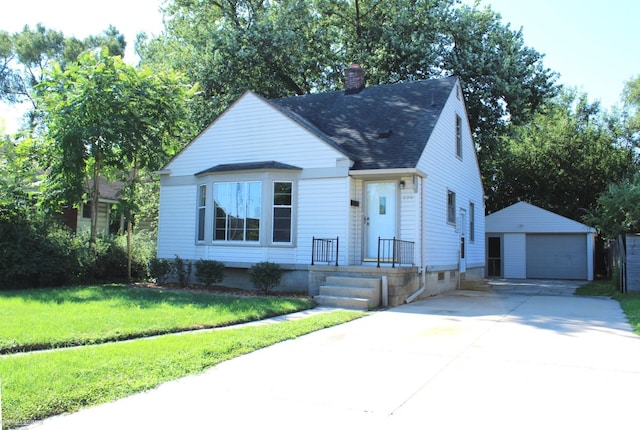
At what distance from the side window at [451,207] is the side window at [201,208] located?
7397 mm

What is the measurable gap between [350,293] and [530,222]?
Result: 1435 cm

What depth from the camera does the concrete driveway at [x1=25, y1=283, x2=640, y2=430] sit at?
4.07m

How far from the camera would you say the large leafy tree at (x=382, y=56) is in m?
22.1

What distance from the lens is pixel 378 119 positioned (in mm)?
15492

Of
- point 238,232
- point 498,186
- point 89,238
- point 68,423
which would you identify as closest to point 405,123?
point 238,232

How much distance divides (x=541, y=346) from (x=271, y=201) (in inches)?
326

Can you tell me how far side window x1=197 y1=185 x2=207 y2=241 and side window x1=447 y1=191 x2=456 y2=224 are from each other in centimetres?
740

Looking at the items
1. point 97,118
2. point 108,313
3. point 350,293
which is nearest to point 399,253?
point 350,293

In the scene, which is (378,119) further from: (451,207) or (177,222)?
(177,222)

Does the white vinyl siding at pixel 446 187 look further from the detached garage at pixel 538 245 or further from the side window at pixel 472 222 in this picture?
the detached garage at pixel 538 245

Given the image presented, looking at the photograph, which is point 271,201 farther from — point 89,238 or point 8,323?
point 8,323

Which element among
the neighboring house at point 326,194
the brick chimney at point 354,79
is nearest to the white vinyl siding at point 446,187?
the neighboring house at point 326,194

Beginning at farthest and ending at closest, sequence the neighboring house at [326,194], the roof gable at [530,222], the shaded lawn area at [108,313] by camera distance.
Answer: the roof gable at [530,222], the neighboring house at [326,194], the shaded lawn area at [108,313]

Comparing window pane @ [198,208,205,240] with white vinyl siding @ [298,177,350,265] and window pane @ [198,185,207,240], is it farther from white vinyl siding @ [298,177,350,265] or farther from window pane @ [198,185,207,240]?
white vinyl siding @ [298,177,350,265]
